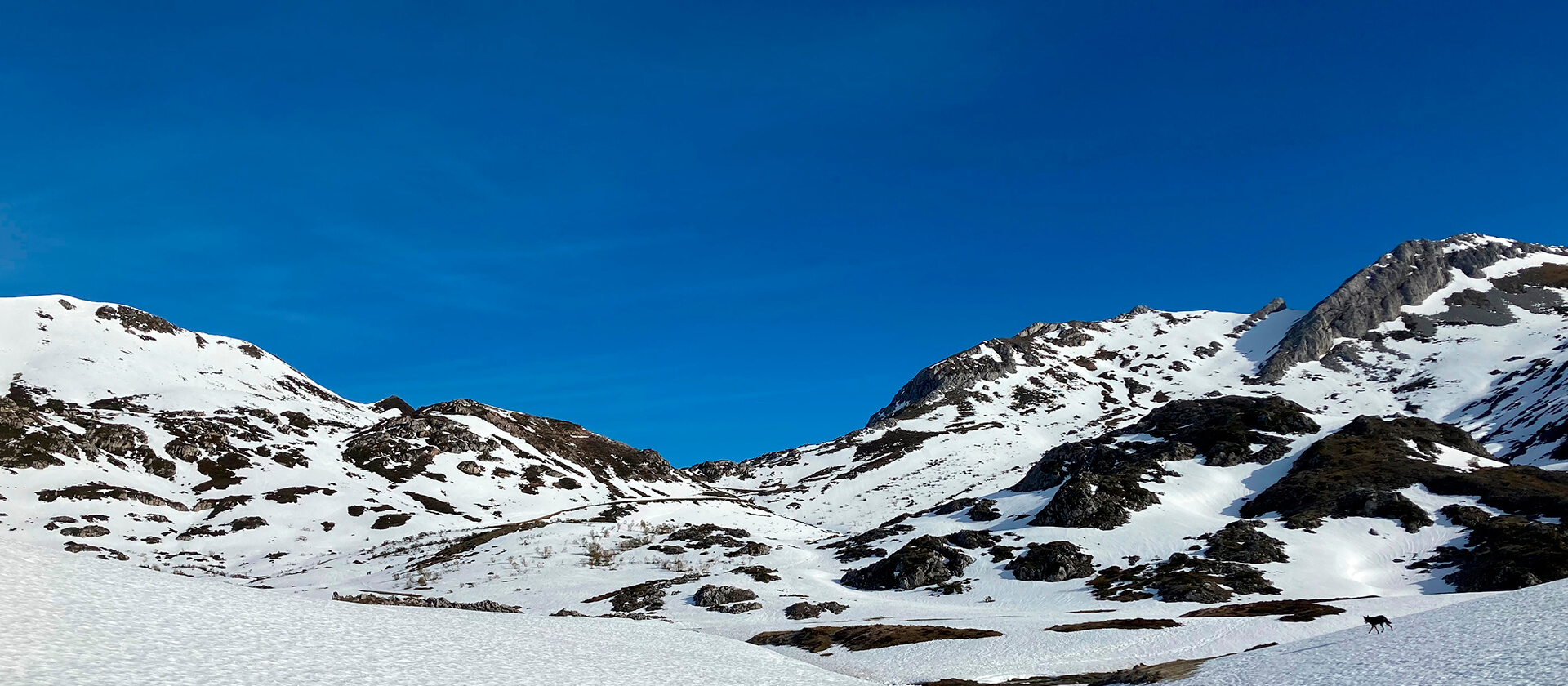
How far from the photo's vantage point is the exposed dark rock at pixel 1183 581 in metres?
61.3

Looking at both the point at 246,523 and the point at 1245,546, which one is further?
the point at 246,523

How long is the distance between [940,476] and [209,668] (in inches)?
6409

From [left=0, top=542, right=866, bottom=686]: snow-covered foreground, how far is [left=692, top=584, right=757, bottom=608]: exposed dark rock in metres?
26.5

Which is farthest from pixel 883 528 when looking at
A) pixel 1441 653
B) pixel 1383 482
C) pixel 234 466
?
pixel 234 466

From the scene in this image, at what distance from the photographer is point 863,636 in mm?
50188

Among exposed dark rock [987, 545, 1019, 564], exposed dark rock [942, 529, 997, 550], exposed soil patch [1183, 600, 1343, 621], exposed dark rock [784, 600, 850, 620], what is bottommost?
exposed soil patch [1183, 600, 1343, 621]

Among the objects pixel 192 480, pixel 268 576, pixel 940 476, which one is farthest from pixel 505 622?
pixel 940 476

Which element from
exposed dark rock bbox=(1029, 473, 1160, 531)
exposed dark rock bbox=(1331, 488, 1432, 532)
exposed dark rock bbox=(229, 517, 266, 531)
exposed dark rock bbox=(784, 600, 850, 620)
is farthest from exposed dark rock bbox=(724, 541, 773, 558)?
exposed dark rock bbox=(229, 517, 266, 531)

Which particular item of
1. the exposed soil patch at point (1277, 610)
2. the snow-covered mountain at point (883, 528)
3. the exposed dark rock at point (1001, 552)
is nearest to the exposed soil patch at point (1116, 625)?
the snow-covered mountain at point (883, 528)

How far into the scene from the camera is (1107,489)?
8931 cm

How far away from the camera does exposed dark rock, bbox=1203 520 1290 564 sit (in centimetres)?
7138

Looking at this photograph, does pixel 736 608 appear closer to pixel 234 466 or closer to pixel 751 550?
pixel 751 550

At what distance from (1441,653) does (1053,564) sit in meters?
48.3

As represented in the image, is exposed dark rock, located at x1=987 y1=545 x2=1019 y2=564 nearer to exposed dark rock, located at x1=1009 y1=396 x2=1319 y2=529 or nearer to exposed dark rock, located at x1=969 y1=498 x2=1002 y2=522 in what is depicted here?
exposed dark rock, located at x1=1009 y1=396 x2=1319 y2=529
